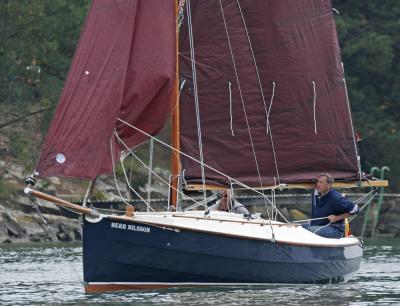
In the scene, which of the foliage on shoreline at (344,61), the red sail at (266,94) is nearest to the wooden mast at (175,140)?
the red sail at (266,94)

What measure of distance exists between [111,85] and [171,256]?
10.3ft

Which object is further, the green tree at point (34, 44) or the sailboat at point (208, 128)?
the green tree at point (34, 44)

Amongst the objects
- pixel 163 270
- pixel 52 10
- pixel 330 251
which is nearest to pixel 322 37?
pixel 330 251

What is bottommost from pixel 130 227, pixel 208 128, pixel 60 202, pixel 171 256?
pixel 171 256

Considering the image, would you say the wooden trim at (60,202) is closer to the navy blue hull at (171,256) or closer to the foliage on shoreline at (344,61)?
the navy blue hull at (171,256)

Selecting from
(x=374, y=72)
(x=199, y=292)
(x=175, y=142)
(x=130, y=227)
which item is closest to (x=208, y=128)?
(x=175, y=142)

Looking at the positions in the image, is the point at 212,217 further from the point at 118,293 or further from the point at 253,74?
the point at 253,74

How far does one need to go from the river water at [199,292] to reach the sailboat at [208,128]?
38cm

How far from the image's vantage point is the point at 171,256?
2306 centimetres

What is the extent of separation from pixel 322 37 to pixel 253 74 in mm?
2105

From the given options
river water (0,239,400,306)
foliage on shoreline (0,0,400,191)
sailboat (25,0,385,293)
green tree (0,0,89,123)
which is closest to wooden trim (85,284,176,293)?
sailboat (25,0,385,293)

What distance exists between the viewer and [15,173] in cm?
4800

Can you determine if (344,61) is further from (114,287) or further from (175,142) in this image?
(114,287)

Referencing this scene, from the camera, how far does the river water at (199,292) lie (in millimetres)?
21750
